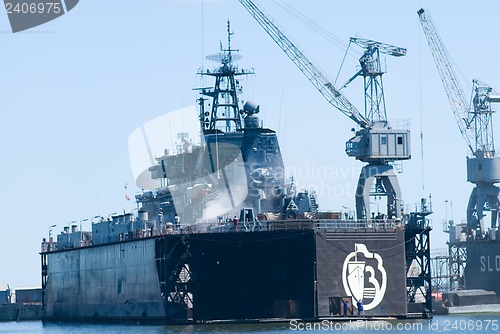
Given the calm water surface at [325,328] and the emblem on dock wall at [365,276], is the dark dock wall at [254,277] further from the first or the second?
the emblem on dock wall at [365,276]

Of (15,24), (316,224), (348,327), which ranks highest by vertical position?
(15,24)

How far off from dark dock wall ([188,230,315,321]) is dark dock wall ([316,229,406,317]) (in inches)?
54.3

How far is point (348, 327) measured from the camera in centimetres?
9206

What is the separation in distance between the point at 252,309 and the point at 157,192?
2339 cm

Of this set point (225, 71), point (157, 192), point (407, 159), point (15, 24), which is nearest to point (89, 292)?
point (157, 192)

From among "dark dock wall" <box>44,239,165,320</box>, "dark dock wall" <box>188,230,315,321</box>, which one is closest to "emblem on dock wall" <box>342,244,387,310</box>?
"dark dock wall" <box>188,230,315,321</box>

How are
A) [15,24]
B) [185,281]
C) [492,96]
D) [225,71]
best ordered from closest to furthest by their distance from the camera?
[15,24] → [185,281] → [225,71] → [492,96]

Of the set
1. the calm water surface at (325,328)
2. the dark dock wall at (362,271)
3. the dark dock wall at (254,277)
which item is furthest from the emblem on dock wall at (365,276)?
the dark dock wall at (254,277)

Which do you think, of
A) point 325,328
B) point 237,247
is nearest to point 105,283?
point 237,247

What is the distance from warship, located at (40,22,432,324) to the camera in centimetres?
9612

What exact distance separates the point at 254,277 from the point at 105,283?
72.0ft

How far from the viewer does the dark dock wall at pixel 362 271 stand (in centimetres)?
9544

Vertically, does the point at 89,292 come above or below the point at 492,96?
below

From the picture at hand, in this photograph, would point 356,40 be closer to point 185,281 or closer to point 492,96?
point 185,281
